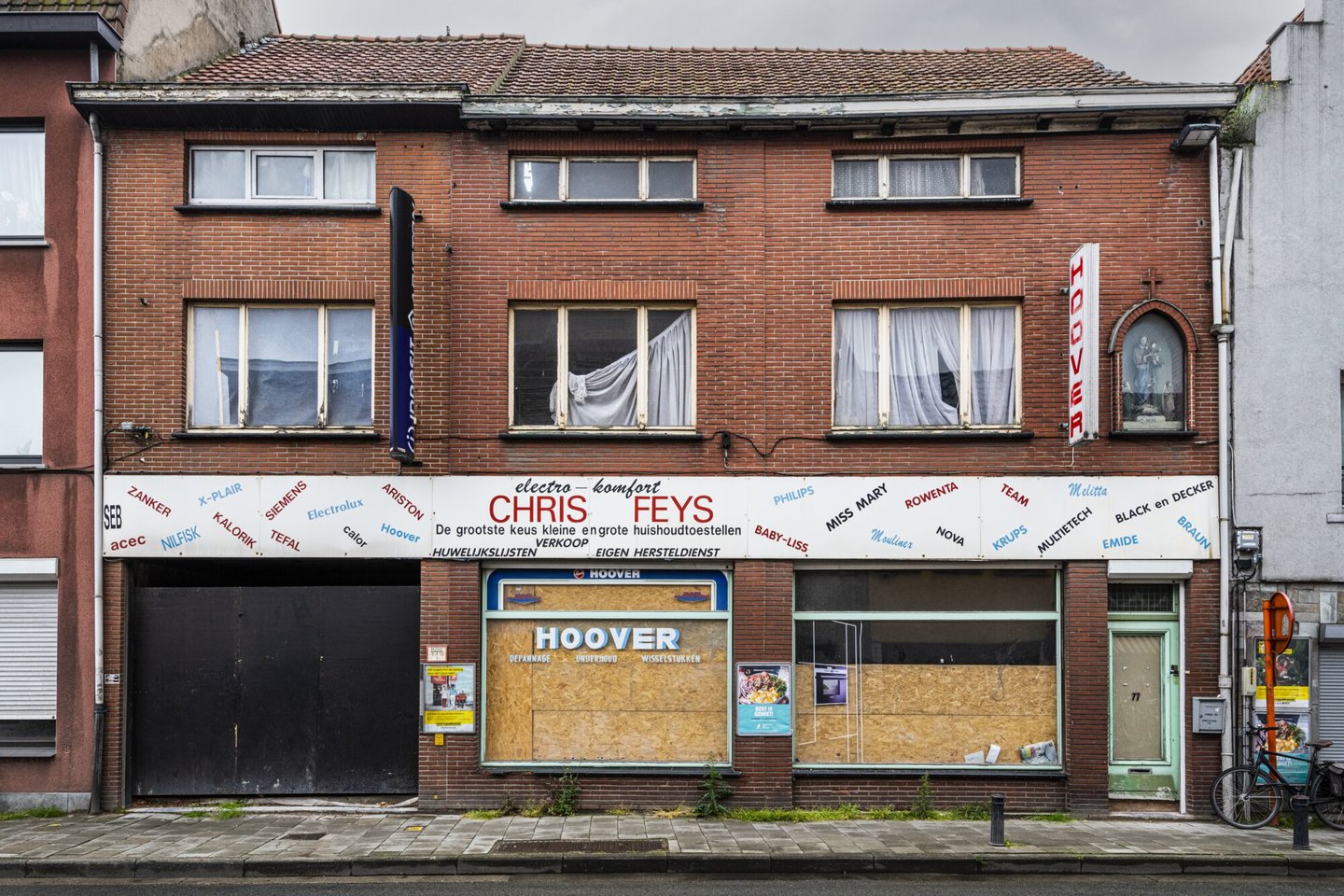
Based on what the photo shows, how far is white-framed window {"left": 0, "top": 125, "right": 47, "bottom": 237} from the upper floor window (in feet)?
42.2

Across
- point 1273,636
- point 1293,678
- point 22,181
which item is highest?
point 22,181

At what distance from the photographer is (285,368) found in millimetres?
13250

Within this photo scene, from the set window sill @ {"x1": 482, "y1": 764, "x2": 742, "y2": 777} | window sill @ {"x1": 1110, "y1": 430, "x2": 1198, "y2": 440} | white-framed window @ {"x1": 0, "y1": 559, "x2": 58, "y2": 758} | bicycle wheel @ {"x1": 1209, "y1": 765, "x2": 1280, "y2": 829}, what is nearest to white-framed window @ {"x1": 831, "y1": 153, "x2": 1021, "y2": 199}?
window sill @ {"x1": 1110, "y1": 430, "x2": 1198, "y2": 440}

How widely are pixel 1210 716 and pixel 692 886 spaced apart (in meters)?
6.41

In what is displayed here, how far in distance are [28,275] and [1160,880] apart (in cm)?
1369

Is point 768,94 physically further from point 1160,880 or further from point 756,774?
point 1160,880

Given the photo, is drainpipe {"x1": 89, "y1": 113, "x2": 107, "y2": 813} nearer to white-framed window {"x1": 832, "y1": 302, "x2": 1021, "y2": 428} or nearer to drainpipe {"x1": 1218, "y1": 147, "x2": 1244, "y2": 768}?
white-framed window {"x1": 832, "y1": 302, "x2": 1021, "y2": 428}

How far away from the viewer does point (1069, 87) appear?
42.1 feet

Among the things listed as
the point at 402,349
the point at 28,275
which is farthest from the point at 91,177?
the point at 402,349

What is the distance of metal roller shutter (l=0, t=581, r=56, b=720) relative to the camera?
42.5 feet

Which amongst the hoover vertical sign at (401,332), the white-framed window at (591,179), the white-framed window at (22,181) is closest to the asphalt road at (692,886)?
the hoover vertical sign at (401,332)

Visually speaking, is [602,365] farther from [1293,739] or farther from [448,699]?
[1293,739]

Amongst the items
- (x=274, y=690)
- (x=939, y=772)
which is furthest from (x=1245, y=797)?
(x=274, y=690)

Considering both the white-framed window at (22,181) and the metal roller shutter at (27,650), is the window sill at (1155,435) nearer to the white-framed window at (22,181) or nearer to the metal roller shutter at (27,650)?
the metal roller shutter at (27,650)
